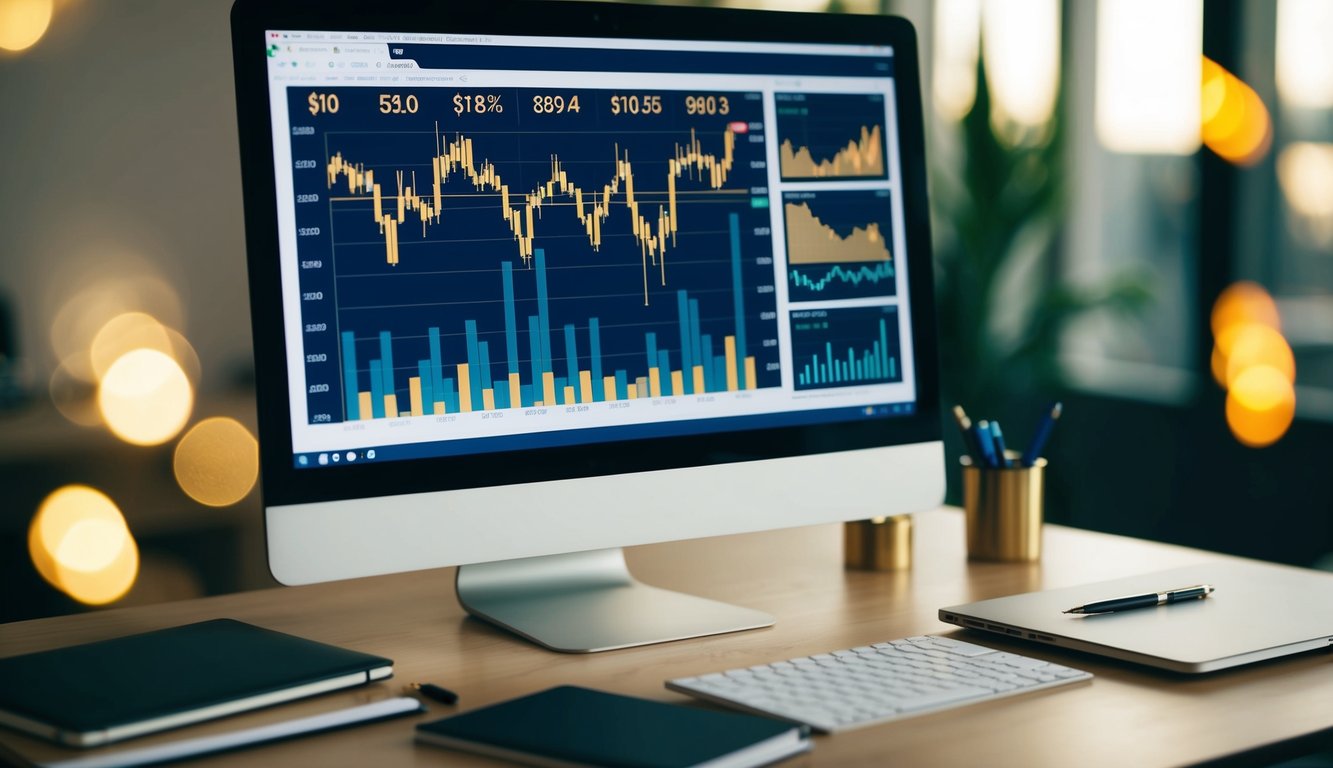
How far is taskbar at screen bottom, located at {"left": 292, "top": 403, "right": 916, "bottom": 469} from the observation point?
3.29ft

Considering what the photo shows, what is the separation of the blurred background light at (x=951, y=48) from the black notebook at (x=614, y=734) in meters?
3.63

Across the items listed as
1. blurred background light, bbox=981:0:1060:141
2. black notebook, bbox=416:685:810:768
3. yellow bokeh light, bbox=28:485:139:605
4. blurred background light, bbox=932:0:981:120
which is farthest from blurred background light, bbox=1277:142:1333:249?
yellow bokeh light, bbox=28:485:139:605

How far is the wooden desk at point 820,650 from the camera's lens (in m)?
0.80

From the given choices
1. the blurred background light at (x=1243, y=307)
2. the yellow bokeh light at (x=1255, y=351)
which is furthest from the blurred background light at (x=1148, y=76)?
the yellow bokeh light at (x=1255, y=351)

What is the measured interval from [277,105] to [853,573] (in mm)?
709

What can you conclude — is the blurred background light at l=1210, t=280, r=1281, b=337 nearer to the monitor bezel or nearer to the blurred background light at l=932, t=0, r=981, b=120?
the blurred background light at l=932, t=0, r=981, b=120

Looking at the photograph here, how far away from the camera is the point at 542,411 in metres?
1.08

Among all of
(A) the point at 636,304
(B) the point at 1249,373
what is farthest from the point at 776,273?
(B) the point at 1249,373

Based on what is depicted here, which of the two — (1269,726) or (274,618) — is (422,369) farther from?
(1269,726)

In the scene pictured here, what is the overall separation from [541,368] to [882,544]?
0.44m

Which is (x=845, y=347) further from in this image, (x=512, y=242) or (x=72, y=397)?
(x=72, y=397)

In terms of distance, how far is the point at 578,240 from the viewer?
43.4 inches

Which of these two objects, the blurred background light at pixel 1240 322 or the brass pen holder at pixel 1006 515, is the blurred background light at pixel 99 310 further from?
the blurred background light at pixel 1240 322

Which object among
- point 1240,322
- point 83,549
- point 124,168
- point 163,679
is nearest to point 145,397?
point 83,549
